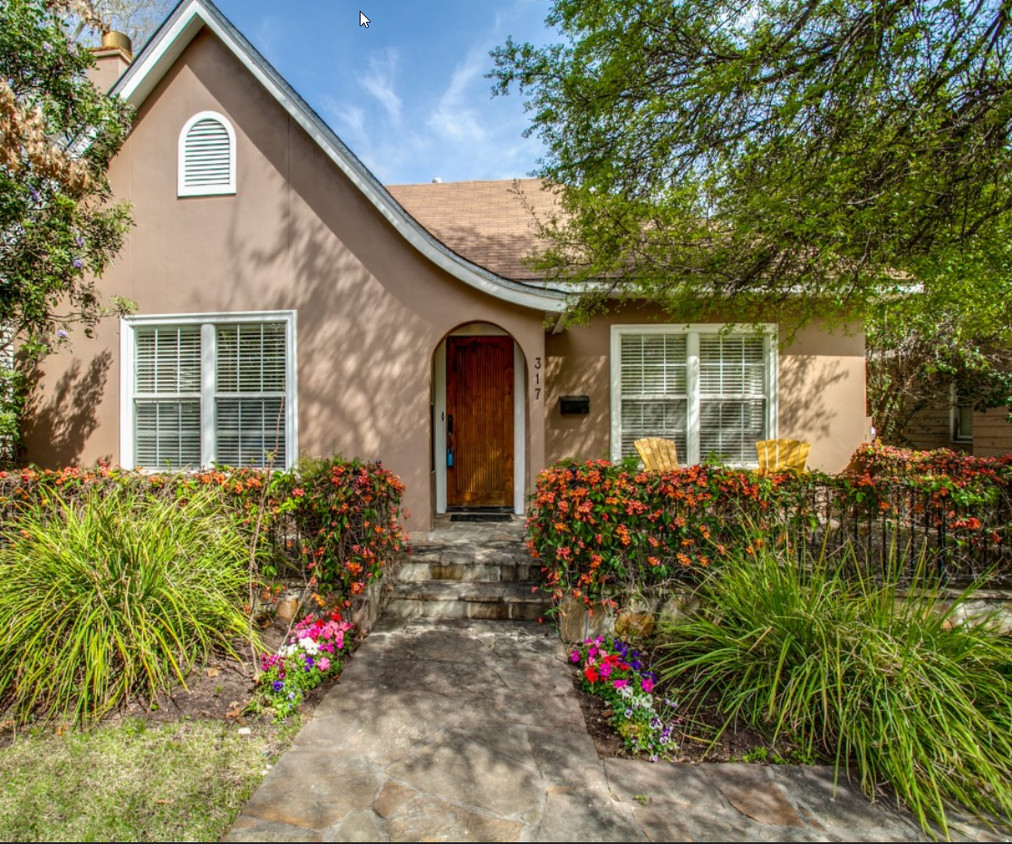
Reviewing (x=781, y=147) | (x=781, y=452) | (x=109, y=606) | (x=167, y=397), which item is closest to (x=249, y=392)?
(x=167, y=397)

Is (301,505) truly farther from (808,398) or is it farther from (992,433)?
(992,433)

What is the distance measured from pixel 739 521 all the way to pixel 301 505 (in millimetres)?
3515

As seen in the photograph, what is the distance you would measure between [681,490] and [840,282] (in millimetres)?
2473

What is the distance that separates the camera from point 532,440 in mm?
6031

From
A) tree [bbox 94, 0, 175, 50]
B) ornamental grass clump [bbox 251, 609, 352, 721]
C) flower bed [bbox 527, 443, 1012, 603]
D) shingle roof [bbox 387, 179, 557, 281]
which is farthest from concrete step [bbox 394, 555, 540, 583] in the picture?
tree [bbox 94, 0, 175, 50]

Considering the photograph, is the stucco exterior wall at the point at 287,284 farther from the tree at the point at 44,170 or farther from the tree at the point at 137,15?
the tree at the point at 137,15

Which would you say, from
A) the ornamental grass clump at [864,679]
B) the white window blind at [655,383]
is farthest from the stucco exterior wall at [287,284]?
the ornamental grass clump at [864,679]

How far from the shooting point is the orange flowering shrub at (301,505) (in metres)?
4.21

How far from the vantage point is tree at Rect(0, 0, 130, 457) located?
4.90m

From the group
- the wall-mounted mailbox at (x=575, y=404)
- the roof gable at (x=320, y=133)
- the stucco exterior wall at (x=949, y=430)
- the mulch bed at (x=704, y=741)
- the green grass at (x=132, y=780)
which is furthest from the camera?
the stucco exterior wall at (x=949, y=430)

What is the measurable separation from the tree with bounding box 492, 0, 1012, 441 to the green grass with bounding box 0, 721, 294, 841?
5.01m

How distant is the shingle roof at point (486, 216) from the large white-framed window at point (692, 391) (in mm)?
1813

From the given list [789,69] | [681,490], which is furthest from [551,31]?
[681,490]

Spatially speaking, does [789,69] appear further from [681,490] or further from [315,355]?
[315,355]
